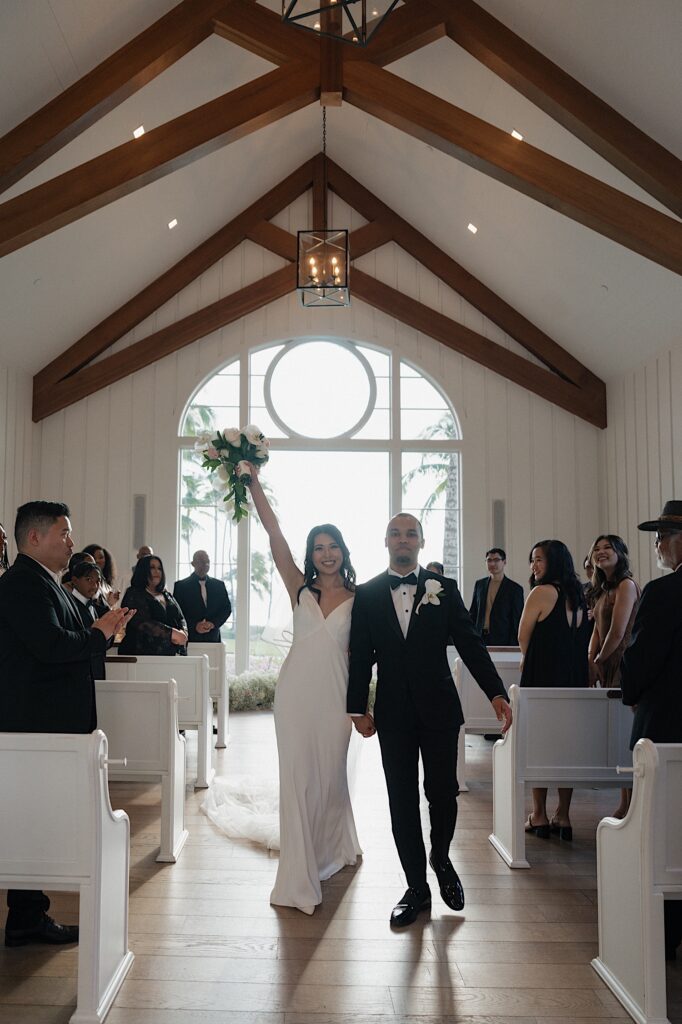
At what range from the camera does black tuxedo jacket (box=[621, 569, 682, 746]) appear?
3.09 metres

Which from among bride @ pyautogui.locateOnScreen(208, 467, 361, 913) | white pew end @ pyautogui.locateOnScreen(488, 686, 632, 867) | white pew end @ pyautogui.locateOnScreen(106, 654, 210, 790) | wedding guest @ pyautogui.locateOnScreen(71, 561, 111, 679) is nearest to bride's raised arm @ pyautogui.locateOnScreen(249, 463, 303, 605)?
bride @ pyautogui.locateOnScreen(208, 467, 361, 913)

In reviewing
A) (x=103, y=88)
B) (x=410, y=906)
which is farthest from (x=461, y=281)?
(x=410, y=906)

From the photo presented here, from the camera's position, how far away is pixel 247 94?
260 inches

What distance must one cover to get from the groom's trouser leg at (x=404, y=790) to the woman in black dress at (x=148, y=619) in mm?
2802

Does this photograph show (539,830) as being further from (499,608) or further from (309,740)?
(499,608)

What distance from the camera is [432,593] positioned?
3621mm

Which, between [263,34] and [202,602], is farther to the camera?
[202,602]

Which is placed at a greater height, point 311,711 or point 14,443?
point 14,443

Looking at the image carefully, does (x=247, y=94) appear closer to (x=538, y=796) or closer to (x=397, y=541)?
(x=397, y=541)

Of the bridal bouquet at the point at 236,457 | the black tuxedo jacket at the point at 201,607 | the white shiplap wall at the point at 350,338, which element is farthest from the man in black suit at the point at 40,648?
the white shiplap wall at the point at 350,338

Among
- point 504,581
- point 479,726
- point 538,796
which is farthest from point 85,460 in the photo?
point 538,796

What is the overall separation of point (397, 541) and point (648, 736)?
1242 mm

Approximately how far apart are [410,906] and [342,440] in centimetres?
800

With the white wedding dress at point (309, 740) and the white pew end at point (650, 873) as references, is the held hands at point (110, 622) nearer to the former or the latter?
the white wedding dress at point (309, 740)
